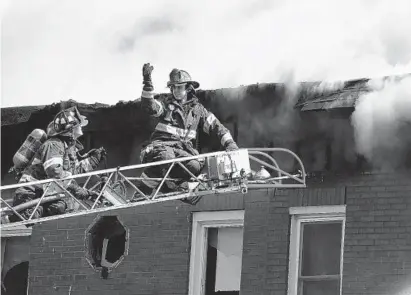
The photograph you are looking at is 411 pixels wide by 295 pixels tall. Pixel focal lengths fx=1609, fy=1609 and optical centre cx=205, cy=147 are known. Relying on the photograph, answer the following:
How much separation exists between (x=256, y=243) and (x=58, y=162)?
244 cm

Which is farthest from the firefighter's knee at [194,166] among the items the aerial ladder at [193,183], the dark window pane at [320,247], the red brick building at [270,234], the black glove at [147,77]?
the dark window pane at [320,247]

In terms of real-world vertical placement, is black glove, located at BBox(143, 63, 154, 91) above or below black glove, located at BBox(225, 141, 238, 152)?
→ above

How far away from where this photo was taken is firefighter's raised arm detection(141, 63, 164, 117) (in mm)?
17250

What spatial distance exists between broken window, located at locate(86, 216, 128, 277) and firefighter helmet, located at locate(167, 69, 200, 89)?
7.44 feet

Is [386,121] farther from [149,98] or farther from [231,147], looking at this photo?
[149,98]

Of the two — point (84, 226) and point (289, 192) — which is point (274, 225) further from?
point (84, 226)

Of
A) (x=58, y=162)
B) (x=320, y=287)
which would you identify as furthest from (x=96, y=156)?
(x=320, y=287)

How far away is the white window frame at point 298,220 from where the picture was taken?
18000 millimetres

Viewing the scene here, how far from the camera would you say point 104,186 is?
17.5m

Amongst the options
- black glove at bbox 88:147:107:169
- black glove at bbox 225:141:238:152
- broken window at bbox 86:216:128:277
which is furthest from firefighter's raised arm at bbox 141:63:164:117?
broken window at bbox 86:216:128:277

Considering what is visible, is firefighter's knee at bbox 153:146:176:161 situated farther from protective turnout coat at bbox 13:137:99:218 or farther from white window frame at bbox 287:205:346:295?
white window frame at bbox 287:205:346:295

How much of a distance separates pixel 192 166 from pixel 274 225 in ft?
3.84

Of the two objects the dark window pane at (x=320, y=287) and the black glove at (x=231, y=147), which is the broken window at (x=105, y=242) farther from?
the dark window pane at (x=320, y=287)

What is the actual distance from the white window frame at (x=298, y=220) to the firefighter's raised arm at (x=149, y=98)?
189 centimetres
